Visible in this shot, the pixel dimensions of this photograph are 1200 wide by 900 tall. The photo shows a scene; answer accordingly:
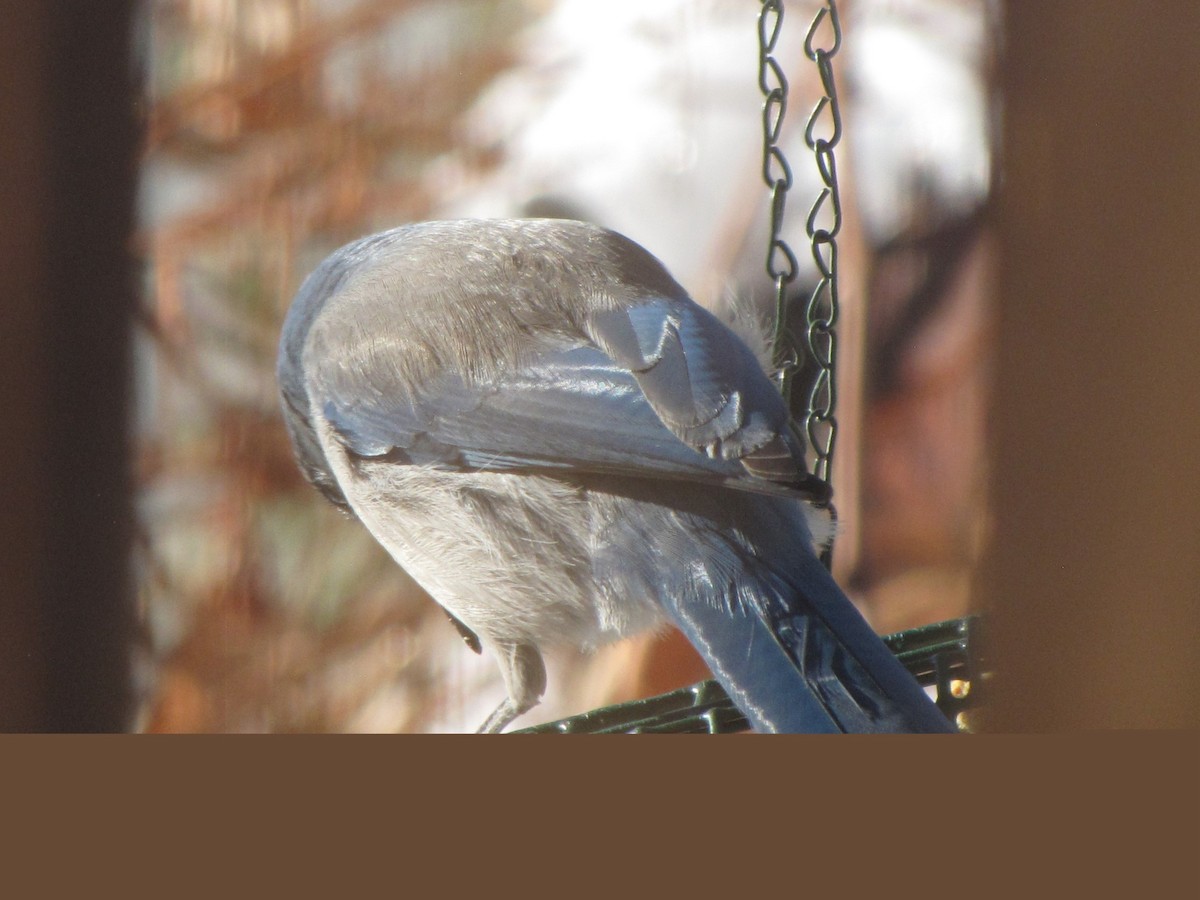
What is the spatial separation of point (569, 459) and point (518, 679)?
0.78 feet

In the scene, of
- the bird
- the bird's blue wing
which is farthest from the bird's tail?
the bird's blue wing

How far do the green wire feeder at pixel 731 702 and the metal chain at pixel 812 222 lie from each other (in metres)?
0.18

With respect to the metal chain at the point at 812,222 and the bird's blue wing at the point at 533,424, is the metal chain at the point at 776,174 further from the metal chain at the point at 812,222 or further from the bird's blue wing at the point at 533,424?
the bird's blue wing at the point at 533,424

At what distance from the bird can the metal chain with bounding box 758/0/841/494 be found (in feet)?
0.24

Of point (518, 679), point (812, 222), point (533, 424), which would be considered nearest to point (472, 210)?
point (533, 424)

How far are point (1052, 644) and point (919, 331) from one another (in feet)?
1.05

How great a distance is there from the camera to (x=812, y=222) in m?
1.11

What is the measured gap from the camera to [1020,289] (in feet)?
3.54

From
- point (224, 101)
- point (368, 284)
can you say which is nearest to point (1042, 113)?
point (368, 284)

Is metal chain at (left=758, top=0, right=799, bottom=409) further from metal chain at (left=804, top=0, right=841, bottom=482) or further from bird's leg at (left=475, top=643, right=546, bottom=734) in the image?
bird's leg at (left=475, top=643, right=546, bottom=734)

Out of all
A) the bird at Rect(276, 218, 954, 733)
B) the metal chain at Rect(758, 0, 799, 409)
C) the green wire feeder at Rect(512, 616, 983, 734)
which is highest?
the metal chain at Rect(758, 0, 799, 409)

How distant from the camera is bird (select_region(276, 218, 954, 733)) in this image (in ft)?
3.13

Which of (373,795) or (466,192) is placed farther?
(466,192)

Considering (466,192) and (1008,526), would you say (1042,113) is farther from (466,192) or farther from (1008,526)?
(466,192)
